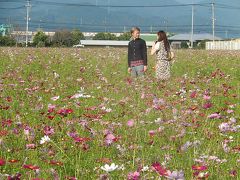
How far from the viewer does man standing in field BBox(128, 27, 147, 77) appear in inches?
431

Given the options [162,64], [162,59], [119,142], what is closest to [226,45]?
[162,59]

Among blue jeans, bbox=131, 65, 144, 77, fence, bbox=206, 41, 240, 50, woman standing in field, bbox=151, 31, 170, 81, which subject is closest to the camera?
blue jeans, bbox=131, 65, 144, 77

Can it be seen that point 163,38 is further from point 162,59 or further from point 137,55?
point 162,59

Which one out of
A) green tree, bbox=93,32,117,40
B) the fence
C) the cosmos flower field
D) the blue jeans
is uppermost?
green tree, bbox=93,32,117,40

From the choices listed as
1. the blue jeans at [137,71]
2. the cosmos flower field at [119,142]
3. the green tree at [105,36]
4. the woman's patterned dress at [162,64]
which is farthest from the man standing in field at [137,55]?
the green tree at [105,36]

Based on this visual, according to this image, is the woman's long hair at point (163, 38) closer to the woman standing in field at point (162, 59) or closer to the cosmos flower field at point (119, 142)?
the woman standing in field at point (162, 59)

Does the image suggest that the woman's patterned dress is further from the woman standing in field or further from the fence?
the fence

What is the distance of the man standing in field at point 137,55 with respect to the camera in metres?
10.9

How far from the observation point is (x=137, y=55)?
1104 cm

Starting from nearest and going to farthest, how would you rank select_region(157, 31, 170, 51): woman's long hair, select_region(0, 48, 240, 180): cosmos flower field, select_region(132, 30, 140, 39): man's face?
select_region(0, 48, 240, 180): cosmos flower field < select_region(132, 30, 140, 39): man's face < select_region(157, 31, 170, 51): woman's long hair

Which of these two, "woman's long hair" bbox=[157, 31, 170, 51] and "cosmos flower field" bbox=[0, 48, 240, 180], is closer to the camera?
"cosmos flower field" bbox=[0, 48, 240, 180]

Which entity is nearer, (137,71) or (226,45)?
(137,71)

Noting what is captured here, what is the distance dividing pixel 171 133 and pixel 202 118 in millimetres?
690

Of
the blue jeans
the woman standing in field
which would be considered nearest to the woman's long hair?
the woman standing in field
